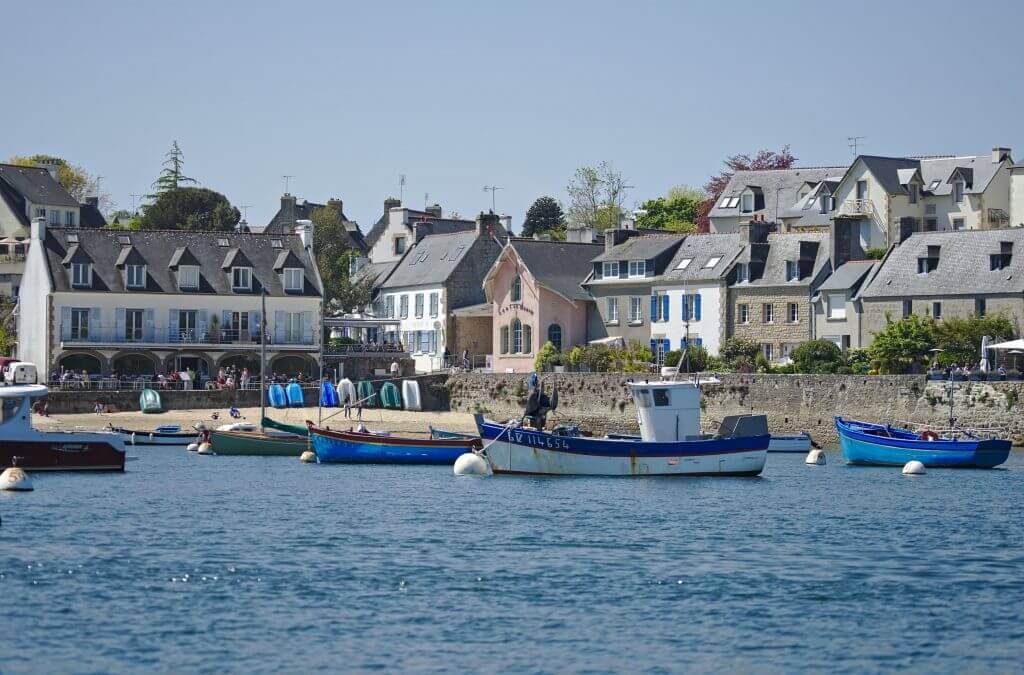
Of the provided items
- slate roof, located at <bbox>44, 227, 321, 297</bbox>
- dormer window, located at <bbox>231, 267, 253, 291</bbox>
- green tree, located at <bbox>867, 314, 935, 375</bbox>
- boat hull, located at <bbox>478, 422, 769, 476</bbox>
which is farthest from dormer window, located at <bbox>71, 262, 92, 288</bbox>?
green tree, located at <bbox>867, 314, 935, 375</bbox>

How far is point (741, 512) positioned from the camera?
44.5 meters

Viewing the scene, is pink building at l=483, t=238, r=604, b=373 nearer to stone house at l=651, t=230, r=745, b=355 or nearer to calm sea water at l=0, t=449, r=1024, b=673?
stone house at l=651, t=230, r=745, b=355

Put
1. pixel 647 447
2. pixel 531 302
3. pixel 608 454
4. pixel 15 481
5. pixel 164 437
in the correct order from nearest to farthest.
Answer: pixel 15 481, pixel 647 447, pixel 608 454, pixel 164 437, pixel 531 302

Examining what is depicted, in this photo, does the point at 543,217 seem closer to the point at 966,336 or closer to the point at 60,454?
the point at 966,336

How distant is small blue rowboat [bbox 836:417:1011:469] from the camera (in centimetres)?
5909

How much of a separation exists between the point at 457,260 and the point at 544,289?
7.24 meters

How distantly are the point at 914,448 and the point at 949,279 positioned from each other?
1705 cm

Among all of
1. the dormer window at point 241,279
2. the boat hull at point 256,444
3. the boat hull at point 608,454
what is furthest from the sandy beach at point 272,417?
the boat hull at point 608,454

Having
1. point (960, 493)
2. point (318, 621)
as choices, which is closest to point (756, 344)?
point (960, 493)

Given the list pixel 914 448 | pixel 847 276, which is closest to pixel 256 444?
pixel 914 448

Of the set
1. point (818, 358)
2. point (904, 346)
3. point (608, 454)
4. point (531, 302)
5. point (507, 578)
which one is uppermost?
point (531, 302)

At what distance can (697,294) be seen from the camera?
8350 centimetres

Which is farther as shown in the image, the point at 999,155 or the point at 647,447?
the point at 999,155

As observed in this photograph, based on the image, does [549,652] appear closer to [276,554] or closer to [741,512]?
[276,554]
